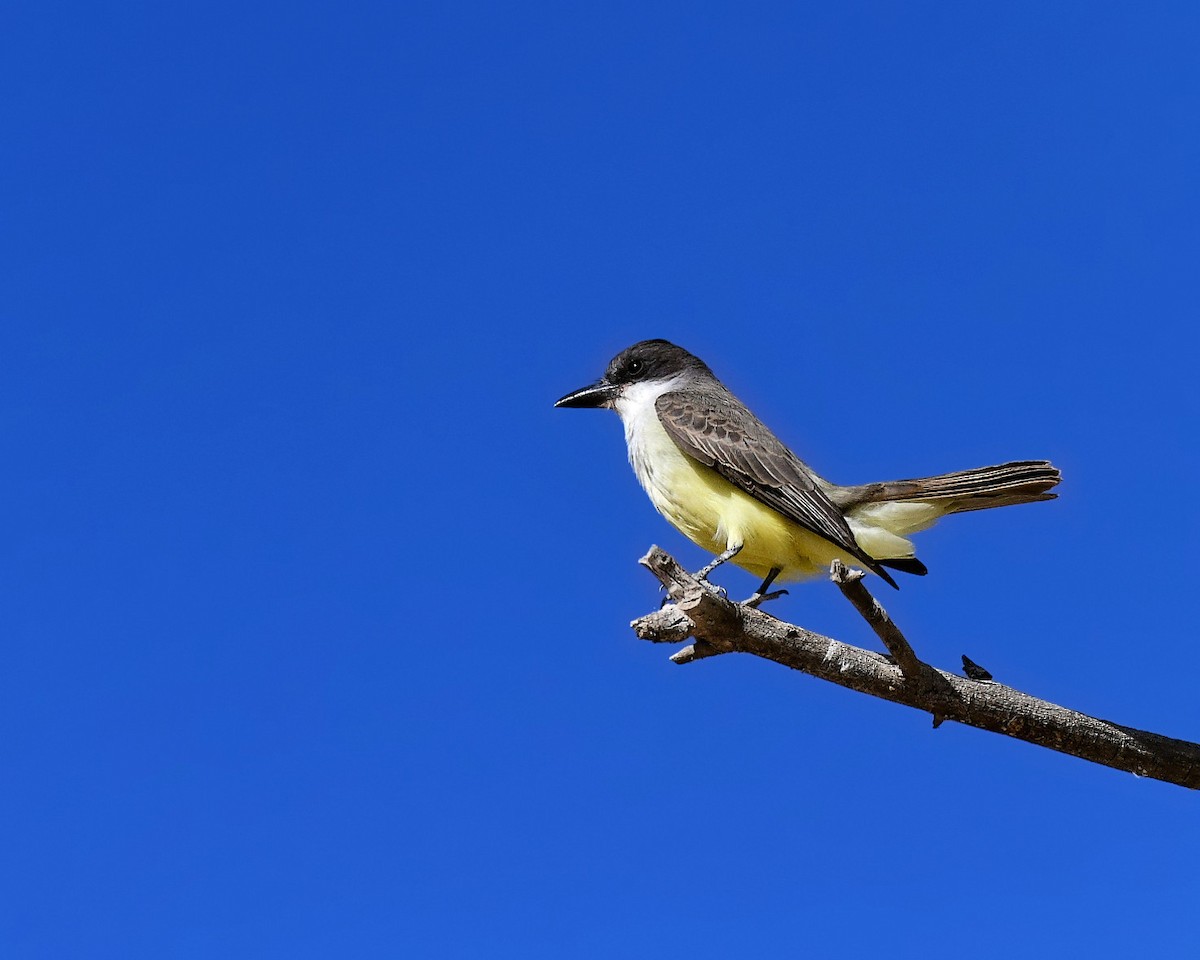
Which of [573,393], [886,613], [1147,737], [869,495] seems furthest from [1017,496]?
[573,393]

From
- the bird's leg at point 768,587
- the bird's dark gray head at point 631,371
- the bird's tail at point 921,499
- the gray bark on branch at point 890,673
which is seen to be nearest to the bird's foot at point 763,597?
the bird's leg at point 768,587

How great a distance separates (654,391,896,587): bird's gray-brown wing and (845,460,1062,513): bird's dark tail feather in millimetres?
498

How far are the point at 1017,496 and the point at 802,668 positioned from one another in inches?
92.8

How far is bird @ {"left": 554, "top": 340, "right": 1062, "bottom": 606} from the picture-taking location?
25.1ft

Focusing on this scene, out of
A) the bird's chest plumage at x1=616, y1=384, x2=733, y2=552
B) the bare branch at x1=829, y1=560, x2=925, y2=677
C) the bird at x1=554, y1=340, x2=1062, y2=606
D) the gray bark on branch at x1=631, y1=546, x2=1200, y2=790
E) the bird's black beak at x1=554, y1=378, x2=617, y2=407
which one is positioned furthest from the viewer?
the bird's black beak at x1=554, y1=378, x2=617, y2=407

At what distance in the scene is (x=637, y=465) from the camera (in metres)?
8.55

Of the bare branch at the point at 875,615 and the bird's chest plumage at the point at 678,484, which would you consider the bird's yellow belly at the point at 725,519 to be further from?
the bare branch at the point at 875,615

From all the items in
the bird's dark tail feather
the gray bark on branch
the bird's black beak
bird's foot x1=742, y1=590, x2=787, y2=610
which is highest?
the bird's black beak

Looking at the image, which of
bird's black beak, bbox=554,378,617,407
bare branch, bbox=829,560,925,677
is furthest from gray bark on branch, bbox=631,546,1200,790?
bird's black beak, bbox=554,378,617,407

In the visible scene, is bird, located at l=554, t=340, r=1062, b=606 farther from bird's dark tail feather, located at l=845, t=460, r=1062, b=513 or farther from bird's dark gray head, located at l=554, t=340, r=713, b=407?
bird's dark gray head, located at l=554, t=340, r=713, b=407

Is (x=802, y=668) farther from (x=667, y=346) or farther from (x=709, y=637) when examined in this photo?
(x=667, y=346)

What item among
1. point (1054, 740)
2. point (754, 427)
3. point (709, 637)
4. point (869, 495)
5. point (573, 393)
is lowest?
point (1054, 740)

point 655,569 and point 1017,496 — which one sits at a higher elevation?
point 1017,496

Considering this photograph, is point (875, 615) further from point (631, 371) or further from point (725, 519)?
point (631, 371)
